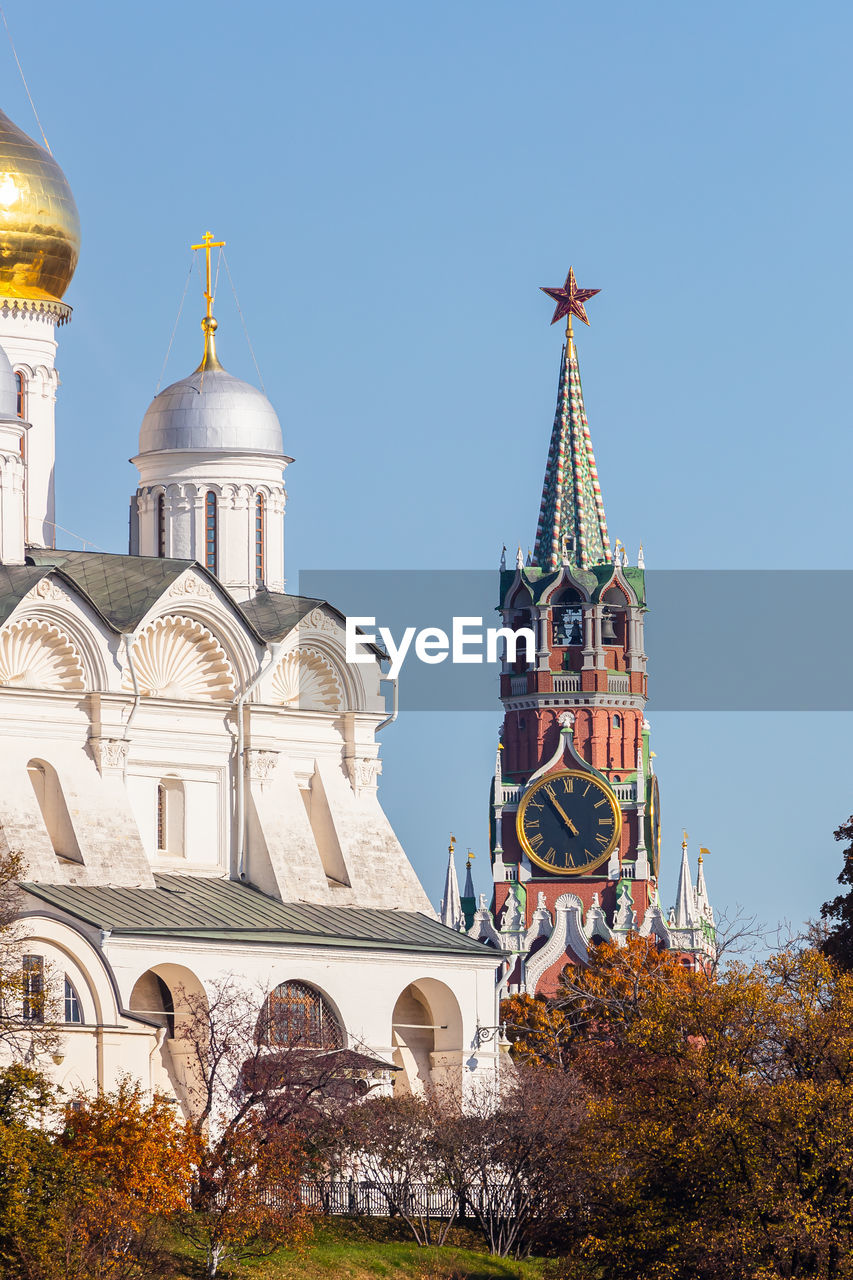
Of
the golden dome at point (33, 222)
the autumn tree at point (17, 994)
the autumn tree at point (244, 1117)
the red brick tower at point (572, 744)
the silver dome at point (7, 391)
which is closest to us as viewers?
the autumn tree at point (17, 994)

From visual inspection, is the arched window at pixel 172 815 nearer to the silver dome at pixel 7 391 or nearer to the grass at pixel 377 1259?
the silver dome at pixel 7 391

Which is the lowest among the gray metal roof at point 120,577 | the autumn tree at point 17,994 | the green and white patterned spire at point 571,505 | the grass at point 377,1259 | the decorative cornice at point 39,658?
the grass at point 377,1259

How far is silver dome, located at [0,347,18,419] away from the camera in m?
59.0

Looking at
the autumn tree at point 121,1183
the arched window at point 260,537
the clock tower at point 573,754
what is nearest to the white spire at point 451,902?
the clock tower at point 573,754

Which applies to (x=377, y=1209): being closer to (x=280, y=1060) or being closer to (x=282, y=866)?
(x=280, y=1060)

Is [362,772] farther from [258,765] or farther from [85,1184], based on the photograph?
[85,1184]

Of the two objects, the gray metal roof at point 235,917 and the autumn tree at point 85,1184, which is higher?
the gray metal roof at point 235,917

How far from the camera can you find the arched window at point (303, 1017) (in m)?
55.8

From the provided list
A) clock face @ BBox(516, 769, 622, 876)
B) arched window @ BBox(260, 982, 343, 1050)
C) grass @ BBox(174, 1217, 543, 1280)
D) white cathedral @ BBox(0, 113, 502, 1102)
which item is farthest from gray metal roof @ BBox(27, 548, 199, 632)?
clock face @ BBox(516, 769, 622, 876)

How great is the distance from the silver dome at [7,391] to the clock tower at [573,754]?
46768 millimetres

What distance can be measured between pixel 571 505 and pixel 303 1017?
58.3 metres

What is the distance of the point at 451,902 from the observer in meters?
108

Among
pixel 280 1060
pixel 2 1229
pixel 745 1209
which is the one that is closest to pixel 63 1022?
pixel 280 1060

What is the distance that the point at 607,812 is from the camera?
108m
